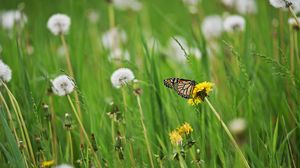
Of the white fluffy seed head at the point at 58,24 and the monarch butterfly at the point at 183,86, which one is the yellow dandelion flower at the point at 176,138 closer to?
the monarch butterfly at the point at 183,86

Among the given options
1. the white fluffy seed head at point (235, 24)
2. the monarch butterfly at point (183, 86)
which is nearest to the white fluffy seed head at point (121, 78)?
the monarch butterfly at point (183, 86)

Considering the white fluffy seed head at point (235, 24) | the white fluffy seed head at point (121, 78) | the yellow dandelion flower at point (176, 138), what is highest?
the white fluffy seed head at point (235, 24)

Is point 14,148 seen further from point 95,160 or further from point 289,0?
point 289,0

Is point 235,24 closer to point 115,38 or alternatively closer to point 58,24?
point 115,38

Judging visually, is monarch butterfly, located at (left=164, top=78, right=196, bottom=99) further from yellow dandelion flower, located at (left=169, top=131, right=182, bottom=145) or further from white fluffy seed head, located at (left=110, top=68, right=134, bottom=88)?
white fluffy seed head, located at (left=110, top=68, right=134, bottom=88)

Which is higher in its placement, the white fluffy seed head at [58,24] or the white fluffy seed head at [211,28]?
the white fluffy seed head at [211,28]

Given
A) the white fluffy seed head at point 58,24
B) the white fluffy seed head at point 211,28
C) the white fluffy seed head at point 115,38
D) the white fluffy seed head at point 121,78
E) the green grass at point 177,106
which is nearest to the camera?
the green grass at point 177,106

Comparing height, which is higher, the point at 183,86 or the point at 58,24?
the point at 58,24

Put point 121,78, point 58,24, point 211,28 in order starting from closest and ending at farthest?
1. point 121,78
2. point 58,24
3. point 211,28

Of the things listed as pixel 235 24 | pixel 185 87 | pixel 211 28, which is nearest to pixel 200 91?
pixel 185 87

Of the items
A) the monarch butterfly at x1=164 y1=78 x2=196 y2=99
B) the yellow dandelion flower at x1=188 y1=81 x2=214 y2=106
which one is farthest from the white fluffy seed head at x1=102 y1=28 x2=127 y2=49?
the yellow dandelion flower at x1=188 y1=81 x2=214 y2=106
